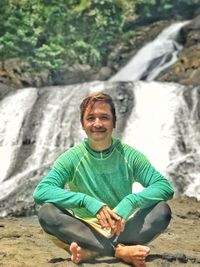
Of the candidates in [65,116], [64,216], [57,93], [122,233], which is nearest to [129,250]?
[122,233]

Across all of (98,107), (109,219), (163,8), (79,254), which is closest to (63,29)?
(163,8)

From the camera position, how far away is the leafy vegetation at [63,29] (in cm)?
2266

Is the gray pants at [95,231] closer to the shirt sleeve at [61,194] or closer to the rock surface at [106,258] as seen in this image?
the shirt sleeve at [61,194]

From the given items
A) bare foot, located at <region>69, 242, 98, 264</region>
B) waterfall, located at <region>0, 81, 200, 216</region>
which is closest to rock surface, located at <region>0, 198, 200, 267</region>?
bare foot, located at <region>69, 242, 98, 264</region>

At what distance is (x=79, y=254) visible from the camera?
3.65 meters

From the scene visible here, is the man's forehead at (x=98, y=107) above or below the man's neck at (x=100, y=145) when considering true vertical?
above

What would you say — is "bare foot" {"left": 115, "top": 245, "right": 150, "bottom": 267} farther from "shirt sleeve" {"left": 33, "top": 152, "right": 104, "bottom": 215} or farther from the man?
"shirt sleeve" {"left": 33, "top": 152, "right": 104, "bottom": 215}

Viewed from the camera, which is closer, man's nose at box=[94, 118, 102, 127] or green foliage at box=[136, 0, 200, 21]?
man's nose at box=[94, 118, 102, 127]

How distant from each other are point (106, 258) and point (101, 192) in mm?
610

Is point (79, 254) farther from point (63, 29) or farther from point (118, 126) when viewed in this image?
point (63, 29)

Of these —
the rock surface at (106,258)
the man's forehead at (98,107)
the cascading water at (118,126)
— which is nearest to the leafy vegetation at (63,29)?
the cascading water at (118,126)

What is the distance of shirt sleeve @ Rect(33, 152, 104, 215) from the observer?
11.2ft

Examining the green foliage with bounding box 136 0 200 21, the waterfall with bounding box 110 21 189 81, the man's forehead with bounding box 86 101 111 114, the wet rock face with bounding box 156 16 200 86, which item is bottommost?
the man's forehead with bounding box 86 101 111 114

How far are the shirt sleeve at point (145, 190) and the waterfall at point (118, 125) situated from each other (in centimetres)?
934
